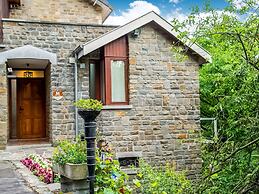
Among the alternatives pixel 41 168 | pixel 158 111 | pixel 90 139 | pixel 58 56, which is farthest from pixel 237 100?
pixel 58 56

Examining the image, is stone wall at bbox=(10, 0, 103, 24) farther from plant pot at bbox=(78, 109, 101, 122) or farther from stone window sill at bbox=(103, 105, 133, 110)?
plant pot at bbox=(78, 109, 101, 122)

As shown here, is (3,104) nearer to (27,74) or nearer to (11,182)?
(27,74)

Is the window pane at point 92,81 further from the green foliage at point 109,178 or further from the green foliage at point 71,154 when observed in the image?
the green foliage at point 109,178

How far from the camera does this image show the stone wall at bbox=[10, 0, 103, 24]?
1560cm

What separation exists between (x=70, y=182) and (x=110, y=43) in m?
7.13

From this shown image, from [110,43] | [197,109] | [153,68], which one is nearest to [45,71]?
[110,43]

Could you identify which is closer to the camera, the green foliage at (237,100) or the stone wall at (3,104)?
the green foliage at (237,100)

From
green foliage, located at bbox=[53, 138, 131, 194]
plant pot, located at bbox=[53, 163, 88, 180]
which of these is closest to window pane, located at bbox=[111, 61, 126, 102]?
green foliage, located at bbox=[53, 138, 131, 194]

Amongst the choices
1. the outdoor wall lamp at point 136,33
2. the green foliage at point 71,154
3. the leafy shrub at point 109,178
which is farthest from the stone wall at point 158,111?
the leafy shrub at point 109,178

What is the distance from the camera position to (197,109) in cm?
1225

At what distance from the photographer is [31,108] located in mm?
14234

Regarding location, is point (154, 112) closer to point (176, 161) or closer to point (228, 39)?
point (176, 161)

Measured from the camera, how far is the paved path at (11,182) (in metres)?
6.20

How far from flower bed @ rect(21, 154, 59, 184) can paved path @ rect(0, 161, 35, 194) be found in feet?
1.37
